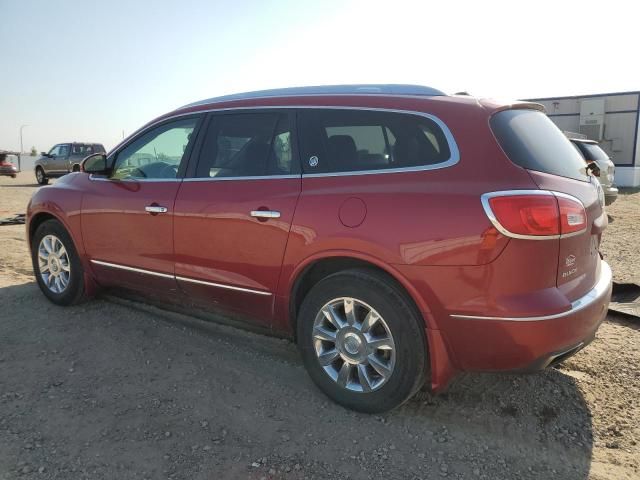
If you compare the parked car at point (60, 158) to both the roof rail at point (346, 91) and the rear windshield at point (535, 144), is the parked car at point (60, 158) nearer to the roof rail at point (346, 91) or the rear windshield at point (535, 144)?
the roof rail at point (346, 91)

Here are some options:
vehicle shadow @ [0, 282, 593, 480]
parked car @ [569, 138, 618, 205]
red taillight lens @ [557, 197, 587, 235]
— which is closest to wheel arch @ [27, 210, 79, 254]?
vehicle shadow @ [0, 282, 593, 480]

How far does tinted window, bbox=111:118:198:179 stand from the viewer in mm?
3978

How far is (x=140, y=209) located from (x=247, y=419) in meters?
1.90

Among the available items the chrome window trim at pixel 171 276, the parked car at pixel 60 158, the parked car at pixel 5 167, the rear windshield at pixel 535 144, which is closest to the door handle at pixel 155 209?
the chrome window trim at pixel 171 276

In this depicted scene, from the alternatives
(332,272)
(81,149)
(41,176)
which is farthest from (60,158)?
(332,272)

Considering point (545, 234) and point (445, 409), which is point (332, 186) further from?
point (445, 409)

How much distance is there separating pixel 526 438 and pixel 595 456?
1.10 ft

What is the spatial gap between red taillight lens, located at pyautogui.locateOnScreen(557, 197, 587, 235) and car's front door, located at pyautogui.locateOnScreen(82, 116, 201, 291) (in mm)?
2577

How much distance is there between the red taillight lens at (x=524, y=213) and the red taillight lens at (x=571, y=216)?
88mm

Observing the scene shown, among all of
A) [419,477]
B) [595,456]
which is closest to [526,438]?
[595,456]

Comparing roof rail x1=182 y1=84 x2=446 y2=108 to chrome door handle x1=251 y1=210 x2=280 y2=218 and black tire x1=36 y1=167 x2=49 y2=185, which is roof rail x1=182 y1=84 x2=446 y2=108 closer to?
chrome door handle x1=251 y1=210 x2=280 y2=218

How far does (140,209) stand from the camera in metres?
4.03

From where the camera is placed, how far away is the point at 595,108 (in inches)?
829

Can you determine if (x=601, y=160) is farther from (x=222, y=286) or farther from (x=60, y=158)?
(x=60, y=158)
